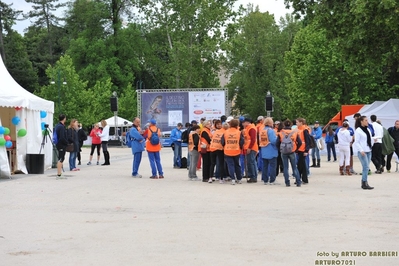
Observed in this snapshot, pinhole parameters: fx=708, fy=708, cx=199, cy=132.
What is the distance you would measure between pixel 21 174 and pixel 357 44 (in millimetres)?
12680

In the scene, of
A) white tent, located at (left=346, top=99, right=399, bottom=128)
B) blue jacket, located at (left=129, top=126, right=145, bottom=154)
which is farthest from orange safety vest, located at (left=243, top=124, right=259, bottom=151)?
white tent, located at (left=346, top=99, right=399, bottom=128)

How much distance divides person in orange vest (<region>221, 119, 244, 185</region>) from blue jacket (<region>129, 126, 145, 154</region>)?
340 cm

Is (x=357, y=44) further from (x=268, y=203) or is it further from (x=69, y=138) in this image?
(x=268, y=203)

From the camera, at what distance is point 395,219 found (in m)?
11.2

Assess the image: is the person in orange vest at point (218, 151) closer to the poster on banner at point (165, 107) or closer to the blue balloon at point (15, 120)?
the blue balloon at point (15, 120)

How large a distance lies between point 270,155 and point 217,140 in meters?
1.51

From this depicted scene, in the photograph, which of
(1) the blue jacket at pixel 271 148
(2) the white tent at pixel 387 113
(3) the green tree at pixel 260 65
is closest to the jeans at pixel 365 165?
(1) the blue jacket at pixel 271 148

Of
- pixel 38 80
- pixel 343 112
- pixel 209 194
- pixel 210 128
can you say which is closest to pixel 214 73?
pixel 38 80

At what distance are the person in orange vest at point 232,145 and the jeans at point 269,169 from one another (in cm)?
74

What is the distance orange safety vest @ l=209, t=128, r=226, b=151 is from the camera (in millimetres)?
18828

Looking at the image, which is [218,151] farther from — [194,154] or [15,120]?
[15,120]

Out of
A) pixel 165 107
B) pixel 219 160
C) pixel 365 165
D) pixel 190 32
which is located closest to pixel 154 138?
pixel 219 160

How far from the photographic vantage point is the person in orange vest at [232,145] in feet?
60.3

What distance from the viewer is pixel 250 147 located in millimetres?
18688
